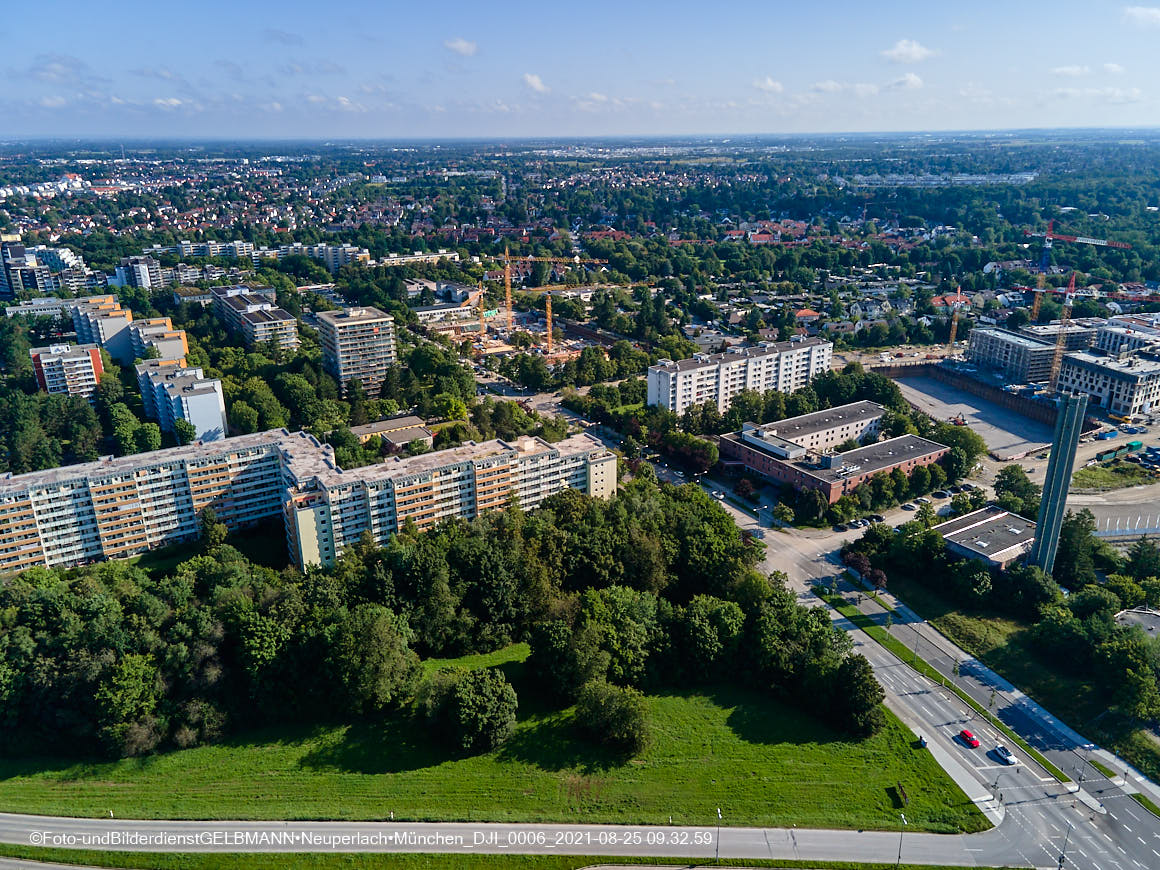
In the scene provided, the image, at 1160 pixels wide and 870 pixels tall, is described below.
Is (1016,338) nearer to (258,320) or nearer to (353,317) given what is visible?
(353,317)

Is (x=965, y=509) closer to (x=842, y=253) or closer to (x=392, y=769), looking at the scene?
(x=392, y=769)

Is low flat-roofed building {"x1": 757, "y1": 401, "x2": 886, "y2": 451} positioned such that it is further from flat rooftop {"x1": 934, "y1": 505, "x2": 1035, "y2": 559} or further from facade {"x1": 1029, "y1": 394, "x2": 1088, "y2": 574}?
facade {"x1": 1029, "y1": 394, "x2": 1088, "y2": 574}

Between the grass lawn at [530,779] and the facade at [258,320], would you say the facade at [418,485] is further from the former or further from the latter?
the facade at [258,320]

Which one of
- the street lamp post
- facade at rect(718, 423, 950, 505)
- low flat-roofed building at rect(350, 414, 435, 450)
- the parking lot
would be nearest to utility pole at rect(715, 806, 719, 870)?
the street lamp post

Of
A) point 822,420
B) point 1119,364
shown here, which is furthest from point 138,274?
point 1119,364

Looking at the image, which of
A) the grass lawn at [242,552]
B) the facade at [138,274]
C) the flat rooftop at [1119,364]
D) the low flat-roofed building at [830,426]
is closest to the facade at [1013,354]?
the flat rooftop at [1119,364]

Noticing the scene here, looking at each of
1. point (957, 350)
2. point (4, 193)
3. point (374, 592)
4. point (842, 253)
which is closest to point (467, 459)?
point (374, 592)
